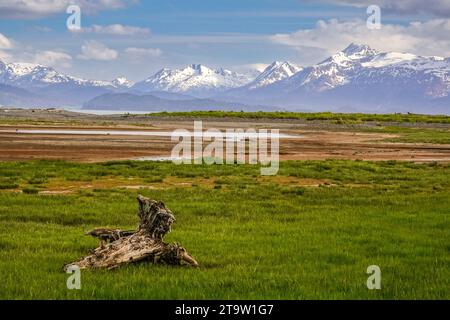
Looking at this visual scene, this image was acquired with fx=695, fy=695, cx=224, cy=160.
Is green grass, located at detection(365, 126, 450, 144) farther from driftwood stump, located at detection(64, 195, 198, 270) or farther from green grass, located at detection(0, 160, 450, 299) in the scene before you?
driftwood stump, located at detection(64, 195, 198, 270)

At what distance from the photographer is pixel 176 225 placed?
23.4 m

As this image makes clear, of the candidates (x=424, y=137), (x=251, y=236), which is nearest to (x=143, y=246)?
(x=251, y=236)

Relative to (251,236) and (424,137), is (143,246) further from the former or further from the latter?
(424,137)

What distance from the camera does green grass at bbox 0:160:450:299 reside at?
562 inches

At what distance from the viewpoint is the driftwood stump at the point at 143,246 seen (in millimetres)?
15828

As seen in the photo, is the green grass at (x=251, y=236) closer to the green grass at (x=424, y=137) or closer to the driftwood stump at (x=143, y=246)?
the driftwood stump at (x=143, y=246)

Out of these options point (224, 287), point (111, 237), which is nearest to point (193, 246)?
point (111, 237)

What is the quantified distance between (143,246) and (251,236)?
5504 mm

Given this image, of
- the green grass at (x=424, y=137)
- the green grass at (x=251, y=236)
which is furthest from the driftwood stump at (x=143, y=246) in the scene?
the green grass at (x=424, y=137)

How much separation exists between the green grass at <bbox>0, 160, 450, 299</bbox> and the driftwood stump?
0.32 meters

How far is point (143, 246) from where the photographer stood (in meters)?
16.1

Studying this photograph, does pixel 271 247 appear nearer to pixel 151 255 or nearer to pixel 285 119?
pixel 151 255

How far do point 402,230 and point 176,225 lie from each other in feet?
24.2

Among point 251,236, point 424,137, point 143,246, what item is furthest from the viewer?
point 424,137
